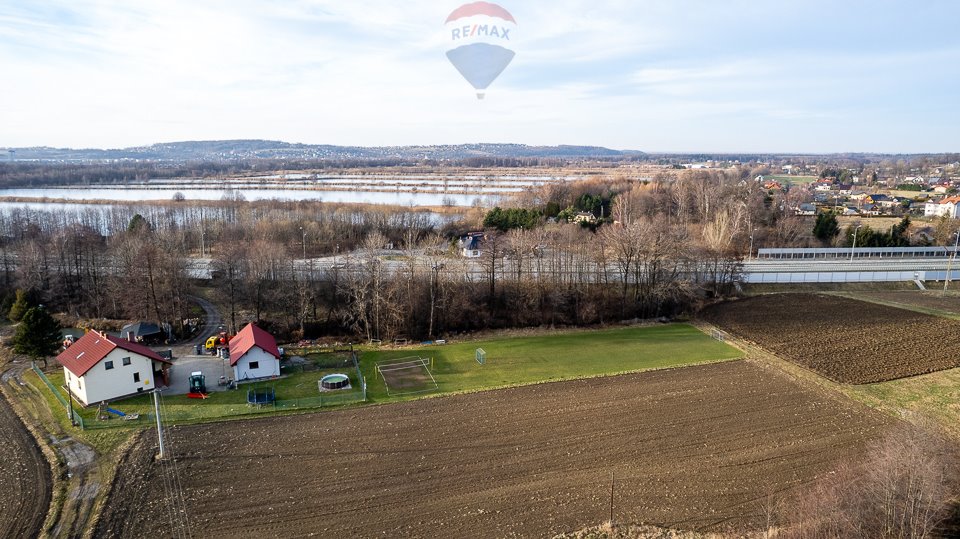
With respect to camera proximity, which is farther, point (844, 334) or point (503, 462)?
point (844, 334)

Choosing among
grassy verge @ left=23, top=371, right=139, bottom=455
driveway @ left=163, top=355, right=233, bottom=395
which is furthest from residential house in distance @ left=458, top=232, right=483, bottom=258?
grassy verge @ left=23, top=371, right=139, bottom=455

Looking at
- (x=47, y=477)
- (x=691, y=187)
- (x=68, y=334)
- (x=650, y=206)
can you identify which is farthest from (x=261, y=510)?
(x=691, y=187)

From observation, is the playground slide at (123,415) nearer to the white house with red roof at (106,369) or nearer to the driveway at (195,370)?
the white house with red roof at (106,369)

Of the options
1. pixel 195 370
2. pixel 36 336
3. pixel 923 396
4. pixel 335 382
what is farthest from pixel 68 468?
pixel 923 396

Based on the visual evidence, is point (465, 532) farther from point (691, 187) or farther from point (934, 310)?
point (691, 187)

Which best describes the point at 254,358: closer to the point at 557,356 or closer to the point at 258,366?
the point at 258,366

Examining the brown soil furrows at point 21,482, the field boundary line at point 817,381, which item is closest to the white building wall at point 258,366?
the brown soil furrows at point 21,482

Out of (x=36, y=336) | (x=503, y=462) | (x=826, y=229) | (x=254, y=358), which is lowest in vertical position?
(x=503, y=462)
